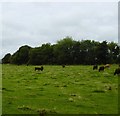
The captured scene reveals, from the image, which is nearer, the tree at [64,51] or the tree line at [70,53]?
the tree line at [70,53]

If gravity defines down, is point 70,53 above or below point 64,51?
below

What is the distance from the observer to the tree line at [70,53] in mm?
95250

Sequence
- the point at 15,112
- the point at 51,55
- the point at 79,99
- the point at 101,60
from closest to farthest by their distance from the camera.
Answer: the point at 15,112 < the point at 79,99 < the point at 101,60 < the point at 51,55

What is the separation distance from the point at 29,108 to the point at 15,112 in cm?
86

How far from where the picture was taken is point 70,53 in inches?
4131

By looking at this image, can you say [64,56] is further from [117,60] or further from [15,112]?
[15,112]

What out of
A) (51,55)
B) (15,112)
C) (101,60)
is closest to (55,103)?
(15,112)

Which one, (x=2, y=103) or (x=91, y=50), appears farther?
(x=91, y=50)

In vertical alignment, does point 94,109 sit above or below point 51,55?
below

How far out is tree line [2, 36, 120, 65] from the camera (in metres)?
95.2

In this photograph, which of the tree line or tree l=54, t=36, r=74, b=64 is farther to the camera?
tree l=54, t=36, r=74, b=64

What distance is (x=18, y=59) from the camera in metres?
113

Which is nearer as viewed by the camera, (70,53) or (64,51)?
(70,53)

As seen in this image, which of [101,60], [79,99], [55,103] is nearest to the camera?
[55,103]
